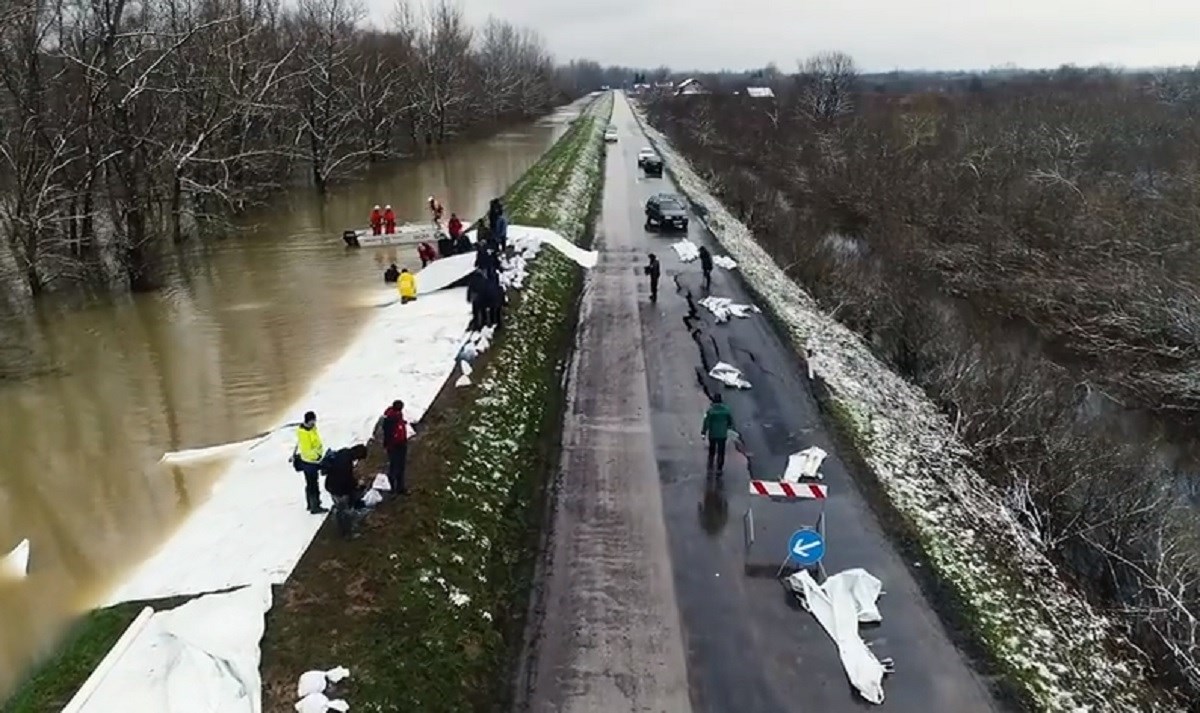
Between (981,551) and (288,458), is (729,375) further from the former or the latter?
(288,458)

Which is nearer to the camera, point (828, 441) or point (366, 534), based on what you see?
point (366, 534)

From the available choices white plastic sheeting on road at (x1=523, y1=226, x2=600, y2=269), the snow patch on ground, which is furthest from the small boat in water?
the snow patch on ground

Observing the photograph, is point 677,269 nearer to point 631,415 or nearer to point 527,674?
point 631,415

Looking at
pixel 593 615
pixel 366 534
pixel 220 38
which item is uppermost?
pixel 220 38

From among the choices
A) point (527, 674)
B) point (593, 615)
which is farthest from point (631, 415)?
point (527, 674)

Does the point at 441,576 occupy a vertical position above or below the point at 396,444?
below

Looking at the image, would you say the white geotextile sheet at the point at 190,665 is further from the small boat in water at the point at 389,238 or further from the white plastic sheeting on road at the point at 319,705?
the small boat in water at the point at 389,238

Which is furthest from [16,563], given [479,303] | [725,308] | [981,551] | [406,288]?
[725,308]
